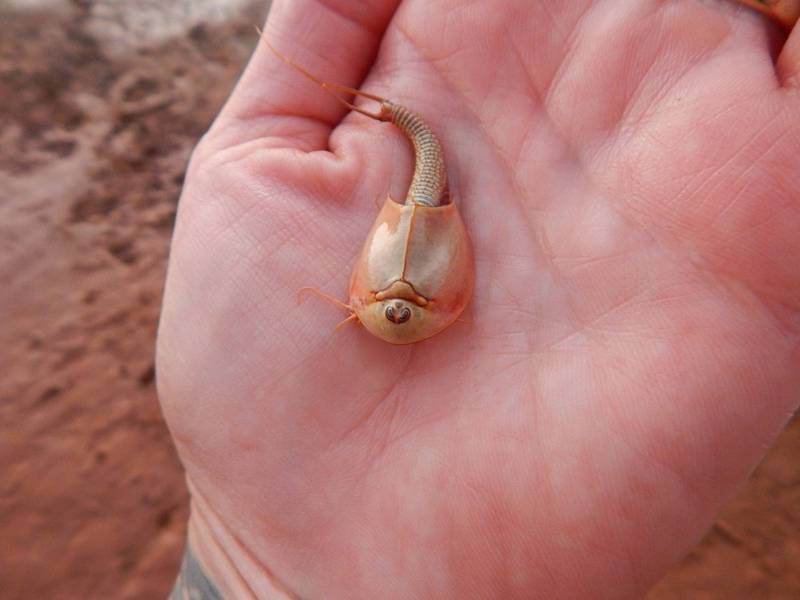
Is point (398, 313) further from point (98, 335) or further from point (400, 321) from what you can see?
point (98, 335)


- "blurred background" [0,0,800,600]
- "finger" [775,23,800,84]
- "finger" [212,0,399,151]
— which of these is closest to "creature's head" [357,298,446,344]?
"finger" [212,0,399,151]

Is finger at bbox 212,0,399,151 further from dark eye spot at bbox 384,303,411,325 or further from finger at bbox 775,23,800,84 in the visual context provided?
finger at bbox 775,23,800,84

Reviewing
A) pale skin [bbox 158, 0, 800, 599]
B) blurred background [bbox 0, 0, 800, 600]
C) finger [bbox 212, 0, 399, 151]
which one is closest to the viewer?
pale skin [bbox 158, 0, 800, 599]

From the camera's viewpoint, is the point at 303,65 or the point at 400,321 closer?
the point at 400,321

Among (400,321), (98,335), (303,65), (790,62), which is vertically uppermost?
(790,62)

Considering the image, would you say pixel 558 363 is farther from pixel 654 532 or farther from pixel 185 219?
pixel 185 219

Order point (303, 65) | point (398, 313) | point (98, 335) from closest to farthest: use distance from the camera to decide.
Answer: point (398, 313) < point (303, 65) < point (98, 335)

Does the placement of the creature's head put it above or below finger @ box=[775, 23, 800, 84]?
below

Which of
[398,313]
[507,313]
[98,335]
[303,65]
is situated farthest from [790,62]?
[98,335]
